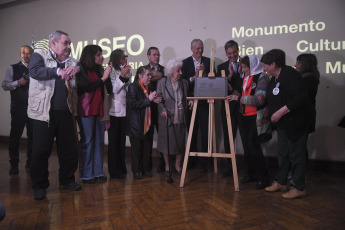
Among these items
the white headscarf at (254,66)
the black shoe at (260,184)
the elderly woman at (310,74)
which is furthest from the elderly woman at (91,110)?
the elderly woman at (310,74)

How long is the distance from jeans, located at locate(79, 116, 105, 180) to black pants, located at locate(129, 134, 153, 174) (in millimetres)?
391

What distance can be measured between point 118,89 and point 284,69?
6.28 feet

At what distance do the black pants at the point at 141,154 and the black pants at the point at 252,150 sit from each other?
1175 mm

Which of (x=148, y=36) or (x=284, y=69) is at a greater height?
(x=148, y=36)

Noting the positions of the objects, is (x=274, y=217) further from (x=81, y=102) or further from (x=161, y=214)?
(x=81, y=102)

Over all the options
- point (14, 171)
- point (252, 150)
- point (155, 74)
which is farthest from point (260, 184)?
point (14, 171)

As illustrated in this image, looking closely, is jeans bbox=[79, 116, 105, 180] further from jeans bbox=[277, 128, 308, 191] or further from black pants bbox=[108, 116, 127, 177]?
jeans bbox=[277, 128, 308, 191]

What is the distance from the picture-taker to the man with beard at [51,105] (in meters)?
2.65

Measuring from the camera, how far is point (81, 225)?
7.07ft

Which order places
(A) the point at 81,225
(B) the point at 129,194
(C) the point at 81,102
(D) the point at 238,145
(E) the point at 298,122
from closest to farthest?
(A) the point at 81,225, (E) the point at 298,122, (B) the point at 129,194, (C) the point at 81,102, (D) the point at 238,145

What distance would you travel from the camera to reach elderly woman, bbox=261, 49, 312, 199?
8.67ft

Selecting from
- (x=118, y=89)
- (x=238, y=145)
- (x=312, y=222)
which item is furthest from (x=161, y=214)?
(x=238, y=145)

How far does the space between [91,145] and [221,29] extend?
2.71 meters

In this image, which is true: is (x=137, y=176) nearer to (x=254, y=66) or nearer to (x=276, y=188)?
(x=276, y=188)
